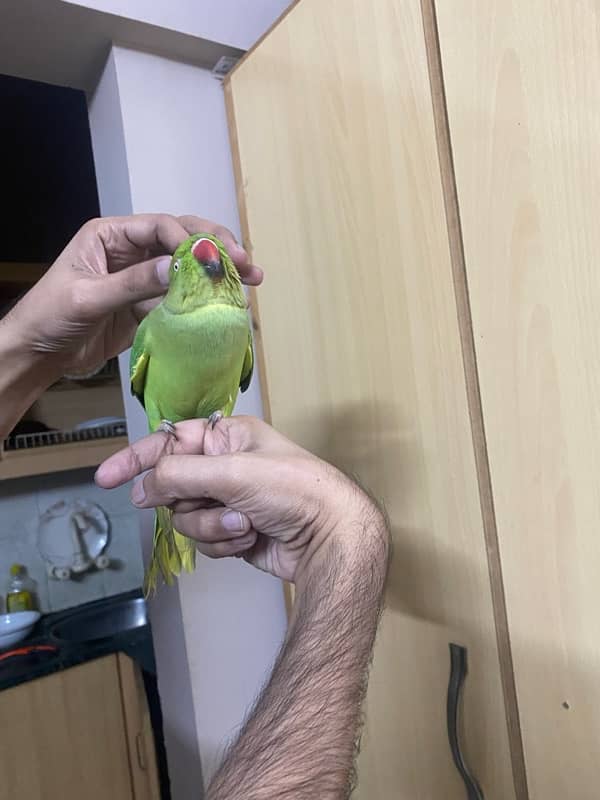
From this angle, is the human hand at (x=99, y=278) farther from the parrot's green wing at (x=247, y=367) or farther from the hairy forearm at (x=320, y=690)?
the hairy forearm at (x=320, y=690)

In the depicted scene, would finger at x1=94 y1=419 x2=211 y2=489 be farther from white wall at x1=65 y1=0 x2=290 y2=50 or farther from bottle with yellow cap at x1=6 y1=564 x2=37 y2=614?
bottle with yellow cap at x1=6 y1=564 x2=37 y2=614

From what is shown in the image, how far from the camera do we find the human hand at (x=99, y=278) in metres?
0.76

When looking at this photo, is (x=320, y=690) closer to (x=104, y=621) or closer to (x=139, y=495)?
(x=139, y=495)

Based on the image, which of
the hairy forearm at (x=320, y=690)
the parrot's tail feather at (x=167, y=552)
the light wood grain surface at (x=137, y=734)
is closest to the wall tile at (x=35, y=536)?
the light wood grain surface at (x=137, y=734)

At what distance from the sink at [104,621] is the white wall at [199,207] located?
32.6 inches

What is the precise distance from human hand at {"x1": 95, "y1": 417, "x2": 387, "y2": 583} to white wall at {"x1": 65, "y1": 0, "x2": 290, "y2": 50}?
0.74 m

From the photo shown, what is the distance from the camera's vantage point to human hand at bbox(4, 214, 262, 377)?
30.0 inches

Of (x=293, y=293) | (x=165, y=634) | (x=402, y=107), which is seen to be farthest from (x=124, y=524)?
(x=402, y=107)

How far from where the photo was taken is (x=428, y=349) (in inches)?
31.0

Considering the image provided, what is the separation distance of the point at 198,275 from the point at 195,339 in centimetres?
8

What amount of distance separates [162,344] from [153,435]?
112 mm

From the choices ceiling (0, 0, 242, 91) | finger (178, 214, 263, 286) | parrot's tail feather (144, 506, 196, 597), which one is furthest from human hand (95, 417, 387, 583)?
ceiling (0, 0, 242, 91)

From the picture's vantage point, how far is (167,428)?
0.77 meters

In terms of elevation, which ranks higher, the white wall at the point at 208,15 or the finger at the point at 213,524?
the white wall at the point at 208,15
